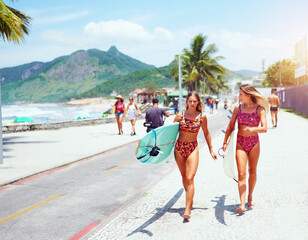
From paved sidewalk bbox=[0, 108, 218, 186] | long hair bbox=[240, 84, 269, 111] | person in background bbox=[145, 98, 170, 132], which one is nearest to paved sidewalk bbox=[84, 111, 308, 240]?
long hair bbox=[240, 84, 269, 111]

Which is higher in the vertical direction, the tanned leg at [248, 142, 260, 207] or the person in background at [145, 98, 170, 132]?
the person in background at [145, 98, 170, 132]

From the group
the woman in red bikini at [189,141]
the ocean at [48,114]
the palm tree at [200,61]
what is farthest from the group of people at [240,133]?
the palm tree at [200,61]

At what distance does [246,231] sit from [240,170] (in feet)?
3.06

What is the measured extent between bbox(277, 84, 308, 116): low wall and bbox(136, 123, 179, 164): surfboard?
24.8m

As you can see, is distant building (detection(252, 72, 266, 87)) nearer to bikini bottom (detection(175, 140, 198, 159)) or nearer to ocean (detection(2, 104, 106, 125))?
ocean (detection(2, 104, 106, 125))

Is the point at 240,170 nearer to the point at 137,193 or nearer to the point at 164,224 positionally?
the point at 164,224

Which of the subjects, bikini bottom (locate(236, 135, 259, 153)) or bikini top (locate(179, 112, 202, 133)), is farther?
bikini bottom (locate(236, 135, 259, 153))

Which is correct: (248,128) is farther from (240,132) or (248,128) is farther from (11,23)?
(11,23)

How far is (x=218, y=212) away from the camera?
4.62 m

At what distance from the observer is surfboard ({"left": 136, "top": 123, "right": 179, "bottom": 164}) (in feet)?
14.8

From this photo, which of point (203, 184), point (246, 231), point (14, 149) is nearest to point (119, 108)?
point (14, 149)

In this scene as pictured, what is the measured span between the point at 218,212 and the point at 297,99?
100ft

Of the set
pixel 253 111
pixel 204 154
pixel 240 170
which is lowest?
pixel 204 154

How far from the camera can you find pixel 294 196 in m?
5.25
